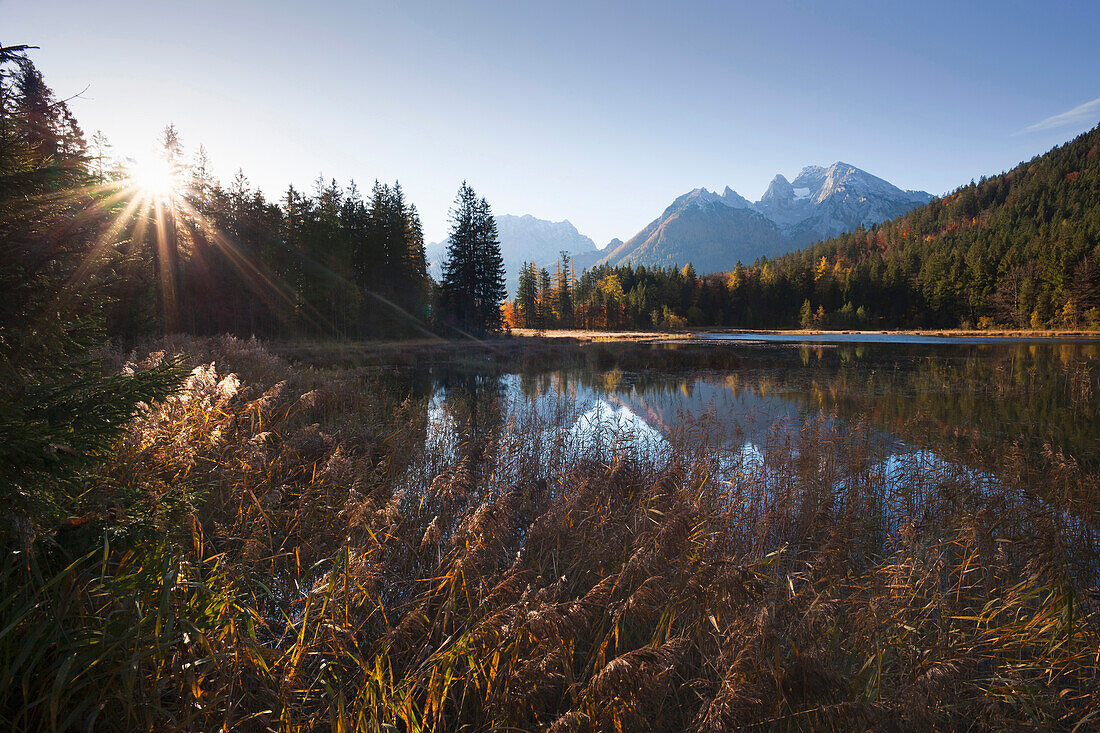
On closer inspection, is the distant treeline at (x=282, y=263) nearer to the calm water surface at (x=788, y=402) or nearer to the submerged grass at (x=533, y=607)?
the submerged grass at (x=533, y=607)

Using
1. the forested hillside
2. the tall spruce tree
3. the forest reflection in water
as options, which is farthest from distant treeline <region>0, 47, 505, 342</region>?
the forested hillside

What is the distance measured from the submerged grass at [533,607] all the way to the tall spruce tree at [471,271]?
43393 millimetres

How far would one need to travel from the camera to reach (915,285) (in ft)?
316

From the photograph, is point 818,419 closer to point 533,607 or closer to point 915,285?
point 533,607

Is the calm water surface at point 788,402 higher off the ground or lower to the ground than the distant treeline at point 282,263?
lower

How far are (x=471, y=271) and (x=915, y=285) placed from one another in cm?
10287

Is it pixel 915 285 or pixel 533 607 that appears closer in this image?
pixel 533 607

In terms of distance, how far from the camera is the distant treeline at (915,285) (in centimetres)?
7156

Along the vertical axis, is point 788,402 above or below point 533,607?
below

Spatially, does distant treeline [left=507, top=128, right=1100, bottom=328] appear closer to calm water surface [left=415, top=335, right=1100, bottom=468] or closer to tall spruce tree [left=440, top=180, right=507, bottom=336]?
tall spruce tree [left=440, top=180, right=507, bottom=336]

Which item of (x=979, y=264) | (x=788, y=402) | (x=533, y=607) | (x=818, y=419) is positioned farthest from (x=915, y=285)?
(x=533, y=607)

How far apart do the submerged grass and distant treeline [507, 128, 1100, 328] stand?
3346 inches

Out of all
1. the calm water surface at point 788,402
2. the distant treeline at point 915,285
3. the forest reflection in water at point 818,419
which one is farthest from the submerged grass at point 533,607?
the distant treeline at point 915,285

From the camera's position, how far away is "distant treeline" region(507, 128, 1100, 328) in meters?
71.6
